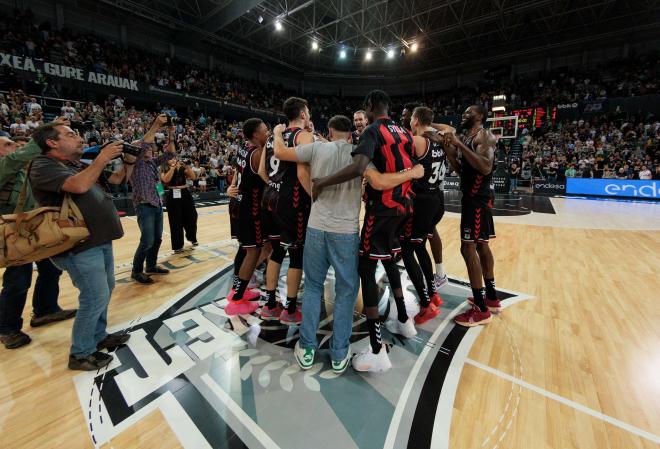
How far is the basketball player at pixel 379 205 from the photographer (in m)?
2.14

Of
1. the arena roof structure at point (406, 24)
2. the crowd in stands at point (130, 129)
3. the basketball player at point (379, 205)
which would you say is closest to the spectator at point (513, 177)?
the arena roof structure at point (406, 24)

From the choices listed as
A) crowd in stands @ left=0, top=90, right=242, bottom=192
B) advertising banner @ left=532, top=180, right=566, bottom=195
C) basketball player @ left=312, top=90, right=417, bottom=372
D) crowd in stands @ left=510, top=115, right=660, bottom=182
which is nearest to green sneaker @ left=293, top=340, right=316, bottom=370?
basketball player @ left=312, top=90, right=417, bottom=372

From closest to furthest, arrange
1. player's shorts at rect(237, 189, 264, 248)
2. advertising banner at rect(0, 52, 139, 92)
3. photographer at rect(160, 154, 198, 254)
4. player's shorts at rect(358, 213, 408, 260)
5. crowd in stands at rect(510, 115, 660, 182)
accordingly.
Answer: player's shorts at rect(358, 213, 408, 260) → player's shorts at rect(237, 189, 264, 248) → photographer at rect(160, 154, 198, 254) → advertising banner at rect(0, 52, 139, 92) → crowd in stands at rect(510, 115, 660, 182)

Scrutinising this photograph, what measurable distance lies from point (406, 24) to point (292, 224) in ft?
74.3

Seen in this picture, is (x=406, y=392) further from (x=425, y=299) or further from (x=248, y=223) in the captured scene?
(x=248, y=223)

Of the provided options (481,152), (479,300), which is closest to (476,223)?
(481,152)

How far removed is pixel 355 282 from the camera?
2.23 meters

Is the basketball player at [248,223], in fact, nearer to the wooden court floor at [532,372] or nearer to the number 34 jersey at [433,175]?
the wooden court floor at [532,372]

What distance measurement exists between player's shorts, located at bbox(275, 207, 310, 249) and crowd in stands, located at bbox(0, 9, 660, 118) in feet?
56.6

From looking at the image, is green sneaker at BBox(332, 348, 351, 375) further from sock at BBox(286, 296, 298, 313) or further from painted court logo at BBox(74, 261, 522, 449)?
sock at BBox(286, 296, 298, 313)

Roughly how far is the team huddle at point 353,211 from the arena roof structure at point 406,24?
54.1 ft

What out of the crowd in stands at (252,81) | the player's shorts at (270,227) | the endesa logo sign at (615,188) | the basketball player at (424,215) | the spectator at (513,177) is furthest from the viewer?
the spectator at (513,177)

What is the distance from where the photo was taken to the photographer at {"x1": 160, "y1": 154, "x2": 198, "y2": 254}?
514 centimetres

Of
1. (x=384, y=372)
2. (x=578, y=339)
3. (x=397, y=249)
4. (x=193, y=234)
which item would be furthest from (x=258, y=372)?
(x=193, y=234)
